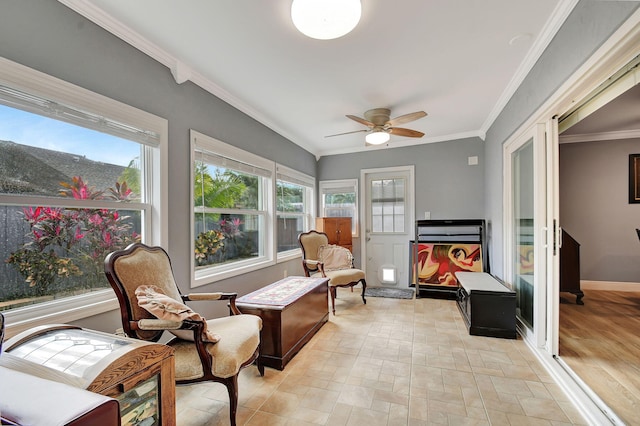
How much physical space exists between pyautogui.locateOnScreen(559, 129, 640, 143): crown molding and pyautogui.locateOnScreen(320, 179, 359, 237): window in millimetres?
3436

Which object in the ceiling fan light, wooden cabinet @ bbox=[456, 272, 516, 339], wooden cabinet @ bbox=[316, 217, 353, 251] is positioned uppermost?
the ceiling fan light

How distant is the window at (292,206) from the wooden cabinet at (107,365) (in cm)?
309

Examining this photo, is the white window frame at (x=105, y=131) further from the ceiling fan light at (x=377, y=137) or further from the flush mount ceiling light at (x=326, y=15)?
the ceiling fan light at (x=377, y=137)

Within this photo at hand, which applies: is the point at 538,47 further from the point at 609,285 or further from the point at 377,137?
the point at 609,285

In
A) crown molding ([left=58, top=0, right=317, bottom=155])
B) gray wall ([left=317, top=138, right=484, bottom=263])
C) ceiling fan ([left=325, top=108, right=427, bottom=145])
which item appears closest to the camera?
crown molding ([left=58, top=0, right=317, bottom=155])

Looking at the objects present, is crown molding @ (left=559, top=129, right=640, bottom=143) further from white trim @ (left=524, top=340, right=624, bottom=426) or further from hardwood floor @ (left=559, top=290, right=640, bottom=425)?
white trim @ (left=524, top=340, right=624, bottom=426)

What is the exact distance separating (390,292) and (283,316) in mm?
2782

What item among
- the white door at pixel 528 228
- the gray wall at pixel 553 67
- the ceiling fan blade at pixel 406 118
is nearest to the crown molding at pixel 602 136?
the gray wall at pixel 553 67

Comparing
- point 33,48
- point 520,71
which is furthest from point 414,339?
point 33,48

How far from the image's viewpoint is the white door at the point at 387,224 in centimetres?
495

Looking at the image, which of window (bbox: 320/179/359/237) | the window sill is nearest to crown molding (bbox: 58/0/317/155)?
the window sill

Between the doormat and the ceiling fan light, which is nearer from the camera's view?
the ceiling fan light

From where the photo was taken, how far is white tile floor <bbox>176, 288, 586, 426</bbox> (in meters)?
1.70

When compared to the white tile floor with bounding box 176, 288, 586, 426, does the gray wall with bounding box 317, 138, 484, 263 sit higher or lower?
higher
